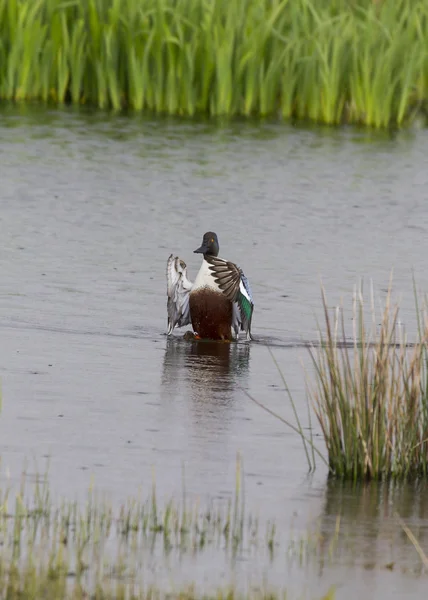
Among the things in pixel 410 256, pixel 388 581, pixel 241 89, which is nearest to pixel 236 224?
pixel 410 256

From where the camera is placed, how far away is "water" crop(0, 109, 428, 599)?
691cm

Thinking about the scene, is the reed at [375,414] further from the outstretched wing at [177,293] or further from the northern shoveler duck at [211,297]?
the outstretched wing at [177,293]

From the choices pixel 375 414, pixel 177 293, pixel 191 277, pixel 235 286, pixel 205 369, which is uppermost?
pixel 375 414

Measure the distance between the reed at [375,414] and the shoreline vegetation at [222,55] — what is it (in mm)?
16050

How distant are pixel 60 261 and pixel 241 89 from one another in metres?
10.8

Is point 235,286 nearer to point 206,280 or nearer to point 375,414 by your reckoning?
point 206,280

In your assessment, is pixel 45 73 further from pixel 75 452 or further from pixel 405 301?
pixel 75 452

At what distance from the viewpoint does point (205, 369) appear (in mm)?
10422

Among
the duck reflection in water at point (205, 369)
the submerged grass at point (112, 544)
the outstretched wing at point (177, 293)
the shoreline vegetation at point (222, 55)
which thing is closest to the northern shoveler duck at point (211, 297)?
the outstretched wing at point (177, 293)

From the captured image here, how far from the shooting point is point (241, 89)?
80.9 feet

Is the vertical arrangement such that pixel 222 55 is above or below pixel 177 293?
above

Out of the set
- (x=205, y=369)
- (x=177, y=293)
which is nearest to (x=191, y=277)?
(x=177, y=293)

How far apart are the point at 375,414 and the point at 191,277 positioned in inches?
297

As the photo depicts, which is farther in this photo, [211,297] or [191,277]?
[191,277]
